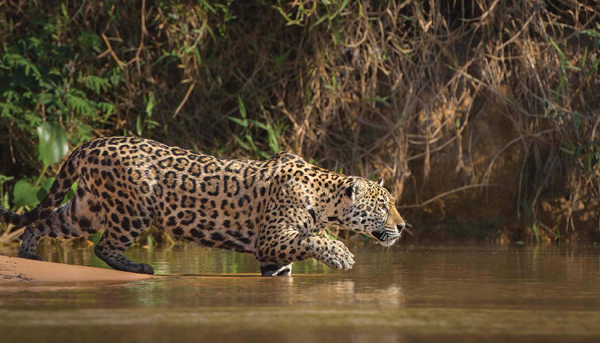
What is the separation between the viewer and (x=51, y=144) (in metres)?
8.70

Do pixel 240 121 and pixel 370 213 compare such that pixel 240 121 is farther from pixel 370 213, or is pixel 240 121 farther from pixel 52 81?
pixel 370 213

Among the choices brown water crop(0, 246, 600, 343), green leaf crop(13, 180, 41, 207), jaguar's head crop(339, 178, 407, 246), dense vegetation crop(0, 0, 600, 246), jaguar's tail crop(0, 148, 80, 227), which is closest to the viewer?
brown water crop(0, 246, 600, 343)

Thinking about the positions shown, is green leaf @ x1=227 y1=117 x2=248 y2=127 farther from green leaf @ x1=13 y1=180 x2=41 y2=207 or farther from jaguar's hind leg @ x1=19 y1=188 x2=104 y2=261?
jaguar's hind leg @ x1=19 y1=188 x2=104 y2=261

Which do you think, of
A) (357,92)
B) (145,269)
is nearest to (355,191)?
(145,269)

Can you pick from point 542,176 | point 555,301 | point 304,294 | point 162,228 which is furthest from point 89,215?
point 542,176

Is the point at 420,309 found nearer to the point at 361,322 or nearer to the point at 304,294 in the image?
the point at 361,322

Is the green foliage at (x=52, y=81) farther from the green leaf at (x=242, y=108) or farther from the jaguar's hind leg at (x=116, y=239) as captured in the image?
the jaguar's hind leg at (x=116, y=239)

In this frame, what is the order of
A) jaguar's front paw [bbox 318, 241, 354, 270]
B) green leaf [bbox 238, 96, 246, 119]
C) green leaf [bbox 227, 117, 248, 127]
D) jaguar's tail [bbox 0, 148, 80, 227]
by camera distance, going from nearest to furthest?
jaguar's front paw [bbox 318, 241, 354, 270]
jaguar's tail [bbox 0, 148, 80, 227]
green leaf [bbox 227, 117, 248, 127]
green leaf [bbox 238, 96, 246, 119]

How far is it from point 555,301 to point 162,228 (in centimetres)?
293

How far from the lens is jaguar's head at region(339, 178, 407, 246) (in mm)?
6297

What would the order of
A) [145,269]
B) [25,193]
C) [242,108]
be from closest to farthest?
[145,269] → [25,193] → [242,108]

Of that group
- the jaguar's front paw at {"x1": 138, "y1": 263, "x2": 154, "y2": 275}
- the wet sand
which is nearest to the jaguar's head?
the jaguar's front paw at {"x1": 138, "y1": 263, "x2": 154, "y2": 275}

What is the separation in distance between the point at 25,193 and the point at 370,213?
3626 millimetres

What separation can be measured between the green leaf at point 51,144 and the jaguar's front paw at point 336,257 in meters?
3.63
